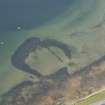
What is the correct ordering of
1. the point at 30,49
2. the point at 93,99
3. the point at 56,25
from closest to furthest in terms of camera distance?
the point at 93,99 < the point at 30,49 < the point at 56,25

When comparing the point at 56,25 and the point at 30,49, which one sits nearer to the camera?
the point at 30,49

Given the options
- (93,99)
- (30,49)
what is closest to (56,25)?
(30,49)

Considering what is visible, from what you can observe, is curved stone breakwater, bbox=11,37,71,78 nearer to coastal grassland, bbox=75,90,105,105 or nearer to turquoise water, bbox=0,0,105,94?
turquoise water, bbox=0,0,105,94

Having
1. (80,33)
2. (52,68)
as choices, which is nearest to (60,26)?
(80,33)

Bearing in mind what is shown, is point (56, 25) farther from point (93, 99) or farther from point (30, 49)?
point (93, 99)

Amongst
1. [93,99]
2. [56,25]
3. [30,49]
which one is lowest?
[93,99]

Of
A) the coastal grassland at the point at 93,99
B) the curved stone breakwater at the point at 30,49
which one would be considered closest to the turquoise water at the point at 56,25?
the curved stone breakwater at the point at 30,49

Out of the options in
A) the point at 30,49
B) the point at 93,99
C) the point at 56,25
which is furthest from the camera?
the point at 56,25
